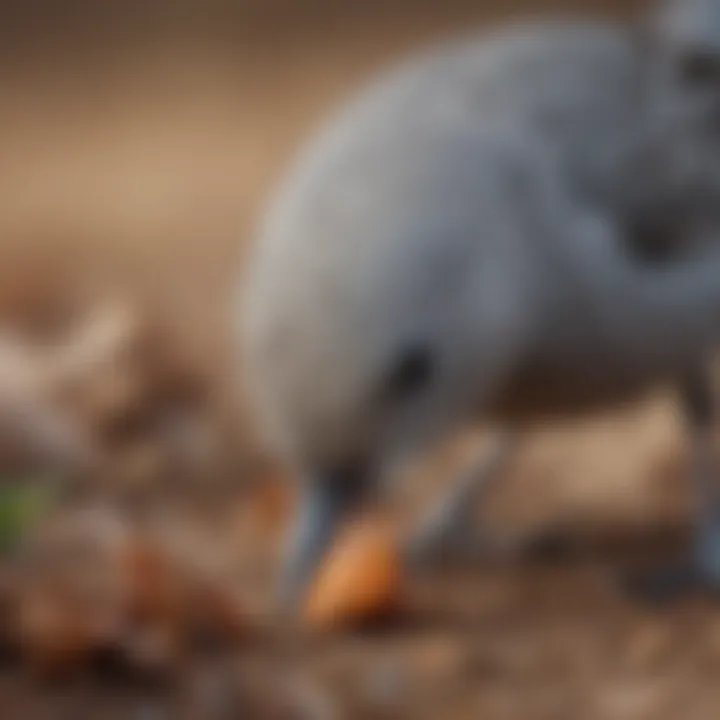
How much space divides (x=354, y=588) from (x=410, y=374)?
0.38m

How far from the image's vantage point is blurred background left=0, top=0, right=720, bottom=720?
228 centimetres

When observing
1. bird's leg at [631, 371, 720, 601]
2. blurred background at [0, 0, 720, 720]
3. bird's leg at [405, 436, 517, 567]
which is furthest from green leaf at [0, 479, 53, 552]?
bird's leg at [631, 371, 720, 601]

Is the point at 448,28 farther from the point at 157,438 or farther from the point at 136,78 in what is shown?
the point at 157,438

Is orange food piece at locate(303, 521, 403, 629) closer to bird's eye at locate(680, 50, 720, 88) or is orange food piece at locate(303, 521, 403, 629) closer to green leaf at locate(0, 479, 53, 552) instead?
green leaf at locate(0, 479, 53, 552)

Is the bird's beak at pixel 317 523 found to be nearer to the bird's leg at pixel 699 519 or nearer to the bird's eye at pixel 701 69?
the bird's leg at pixel 699 519

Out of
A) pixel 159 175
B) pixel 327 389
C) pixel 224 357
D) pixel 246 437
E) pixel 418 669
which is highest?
pixel 159 175

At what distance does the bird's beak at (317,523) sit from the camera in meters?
2.40

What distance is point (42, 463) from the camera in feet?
10.7

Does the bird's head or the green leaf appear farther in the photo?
the green leaf

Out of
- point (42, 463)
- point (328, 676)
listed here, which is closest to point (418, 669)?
point (328, 676)

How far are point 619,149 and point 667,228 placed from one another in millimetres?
144

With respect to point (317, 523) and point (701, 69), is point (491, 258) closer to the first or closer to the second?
point (317, 523)

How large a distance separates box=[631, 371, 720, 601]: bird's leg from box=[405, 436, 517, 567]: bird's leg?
13.6 inches

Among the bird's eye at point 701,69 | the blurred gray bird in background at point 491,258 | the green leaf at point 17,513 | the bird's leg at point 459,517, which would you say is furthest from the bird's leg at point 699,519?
the green leaf at point 17,513
